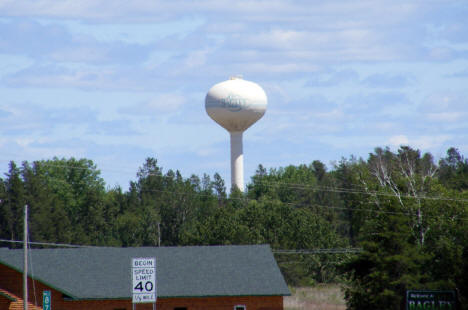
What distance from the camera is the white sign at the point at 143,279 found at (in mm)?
31109

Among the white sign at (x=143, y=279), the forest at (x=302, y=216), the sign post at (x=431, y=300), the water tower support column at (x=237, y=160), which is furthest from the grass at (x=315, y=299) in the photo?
the white sign at (x=143, y=279)

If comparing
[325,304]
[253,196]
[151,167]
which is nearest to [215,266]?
[325,304]

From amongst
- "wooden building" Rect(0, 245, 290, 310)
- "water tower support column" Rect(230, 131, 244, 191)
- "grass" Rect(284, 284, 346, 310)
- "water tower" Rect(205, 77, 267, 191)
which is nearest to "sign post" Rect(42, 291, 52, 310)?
"wooden building" Rect(0, 245, 290, 310)

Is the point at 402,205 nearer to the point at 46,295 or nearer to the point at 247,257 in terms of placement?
the point at 247,257

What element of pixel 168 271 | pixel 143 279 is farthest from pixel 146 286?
pixel 168 271

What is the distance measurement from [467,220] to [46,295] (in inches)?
1017

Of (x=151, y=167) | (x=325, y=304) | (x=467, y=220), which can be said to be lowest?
(x=325, y=304)

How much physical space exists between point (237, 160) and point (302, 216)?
57.3 feet

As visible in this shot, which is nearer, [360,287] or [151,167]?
[360,287]

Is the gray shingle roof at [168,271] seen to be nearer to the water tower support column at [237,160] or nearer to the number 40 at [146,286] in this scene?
the number 40 at [146,286]

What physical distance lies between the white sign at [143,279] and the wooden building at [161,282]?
2287cm

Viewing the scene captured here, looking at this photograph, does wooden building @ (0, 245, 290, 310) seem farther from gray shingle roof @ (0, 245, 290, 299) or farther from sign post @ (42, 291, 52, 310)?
sign post @ (42, 291, 52, 310)

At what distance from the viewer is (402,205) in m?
65.4

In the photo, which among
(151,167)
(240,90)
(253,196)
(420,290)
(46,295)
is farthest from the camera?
(151,167)
